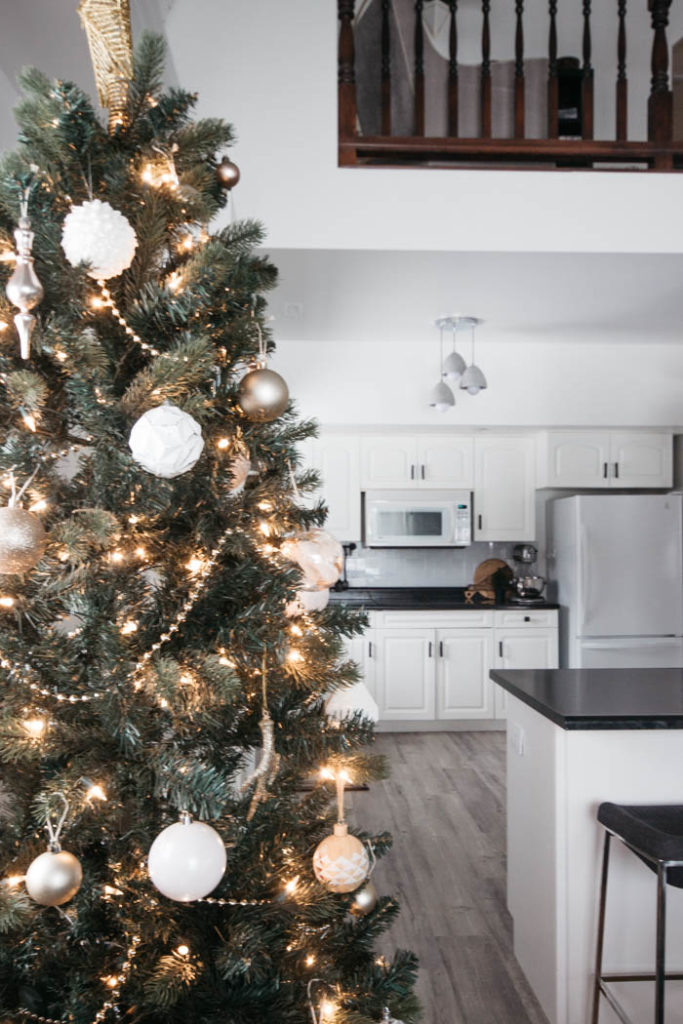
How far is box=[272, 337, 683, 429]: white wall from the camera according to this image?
184 inches

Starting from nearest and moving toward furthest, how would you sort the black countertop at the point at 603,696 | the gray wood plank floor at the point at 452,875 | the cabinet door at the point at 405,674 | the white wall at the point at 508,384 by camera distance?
1. the black countertop at the point at 603,696
2. the gray wood plank floor at the point at 452,875
3. the white wall at the point at 508,384
4. the cabinet door at the point at 405,674

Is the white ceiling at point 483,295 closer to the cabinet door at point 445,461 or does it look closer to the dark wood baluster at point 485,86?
the dark wood baluster at point 485,86

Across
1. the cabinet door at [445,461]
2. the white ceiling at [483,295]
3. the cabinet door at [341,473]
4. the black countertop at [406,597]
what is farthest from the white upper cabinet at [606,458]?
the cabinet door at [341,473]

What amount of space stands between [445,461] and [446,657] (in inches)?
54.8

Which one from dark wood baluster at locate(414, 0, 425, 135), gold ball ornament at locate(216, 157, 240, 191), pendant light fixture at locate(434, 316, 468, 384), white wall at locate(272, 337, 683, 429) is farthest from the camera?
white wall at locate(272, 337, 683, 429)

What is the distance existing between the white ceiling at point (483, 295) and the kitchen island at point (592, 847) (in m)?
1.91

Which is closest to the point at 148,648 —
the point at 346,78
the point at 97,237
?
the point at 97,237

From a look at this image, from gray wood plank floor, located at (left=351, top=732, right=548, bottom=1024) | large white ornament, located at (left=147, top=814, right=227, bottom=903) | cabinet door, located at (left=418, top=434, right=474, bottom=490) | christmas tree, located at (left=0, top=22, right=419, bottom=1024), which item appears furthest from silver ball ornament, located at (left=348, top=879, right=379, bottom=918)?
cabinet door, located at (left=418, top=434, right=474, bottom=490)

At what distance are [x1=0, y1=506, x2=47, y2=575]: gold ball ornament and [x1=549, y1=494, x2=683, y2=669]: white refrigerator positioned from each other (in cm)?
438

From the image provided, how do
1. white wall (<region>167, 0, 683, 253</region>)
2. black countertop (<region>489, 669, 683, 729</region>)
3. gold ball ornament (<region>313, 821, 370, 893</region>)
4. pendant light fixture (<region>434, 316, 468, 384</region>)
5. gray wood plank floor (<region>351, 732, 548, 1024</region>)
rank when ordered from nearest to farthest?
gold ball ornament (<region>313, 821, 370, 893</region>) < black countertop (<region>489, 669, 683, 729</region>) < gray wood plank floor (<region>351, 732, 548, 1024</region>) < white wall (<region>167, 0, 683, 253</region>) < pendant light fixture (<region>434, 316, 468, 384</region>)

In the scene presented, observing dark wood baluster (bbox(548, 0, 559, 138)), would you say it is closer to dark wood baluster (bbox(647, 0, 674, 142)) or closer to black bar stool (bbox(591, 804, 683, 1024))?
dark wood baluster (bbox(647, 0, 674, 142))

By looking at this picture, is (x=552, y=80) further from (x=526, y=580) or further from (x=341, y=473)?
(x=526, y=580)

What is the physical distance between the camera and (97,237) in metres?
0.93

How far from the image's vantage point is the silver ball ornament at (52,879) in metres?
0.87
